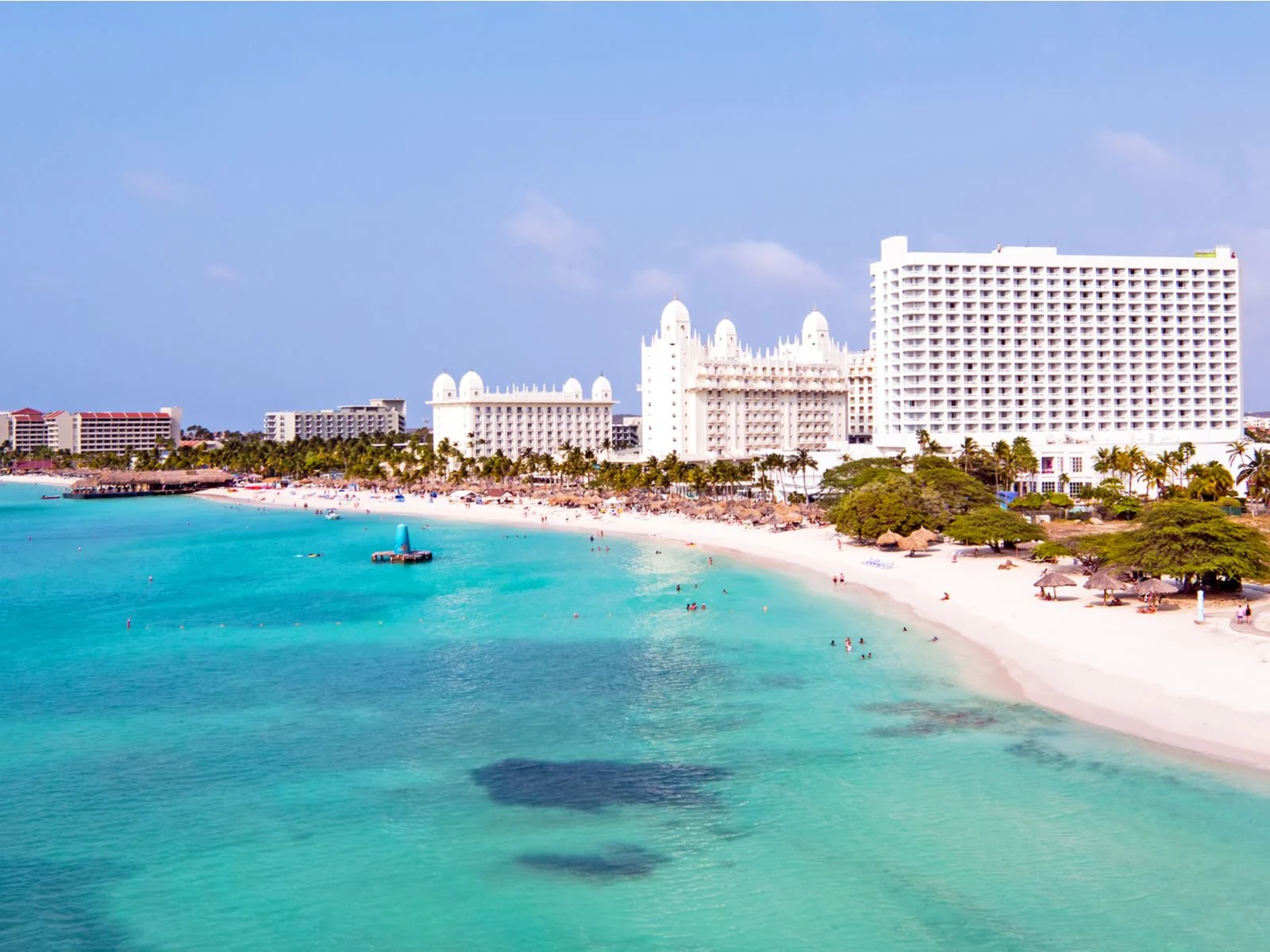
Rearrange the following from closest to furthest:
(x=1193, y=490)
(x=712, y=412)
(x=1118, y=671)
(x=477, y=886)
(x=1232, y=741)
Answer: (x=477, y=886) → (x=1232, y=741) → (x=1118, y=671) → (x=1193, y=490) → (x=712, y=412)

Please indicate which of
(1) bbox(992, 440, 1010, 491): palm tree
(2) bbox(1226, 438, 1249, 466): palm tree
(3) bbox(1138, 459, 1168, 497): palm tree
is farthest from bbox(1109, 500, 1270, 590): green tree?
(2) bbox(1226, 438, 1249, 466): palm tree

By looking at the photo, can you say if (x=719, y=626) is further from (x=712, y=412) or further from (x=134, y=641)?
(x=712, y=412)

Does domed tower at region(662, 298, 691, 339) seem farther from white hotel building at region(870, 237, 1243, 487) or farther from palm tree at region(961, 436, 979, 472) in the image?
palm tree at region(961, 436, 979, 472)

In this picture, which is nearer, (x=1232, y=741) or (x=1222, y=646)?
(x=1232, y=741)

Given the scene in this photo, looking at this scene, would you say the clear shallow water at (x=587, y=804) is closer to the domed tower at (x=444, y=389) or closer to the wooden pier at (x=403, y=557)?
the wooden pier at (x=403, y=557)

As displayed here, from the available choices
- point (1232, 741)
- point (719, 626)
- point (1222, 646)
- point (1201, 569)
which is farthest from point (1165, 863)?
point (719, 626)

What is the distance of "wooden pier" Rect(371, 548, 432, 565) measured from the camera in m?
76.1

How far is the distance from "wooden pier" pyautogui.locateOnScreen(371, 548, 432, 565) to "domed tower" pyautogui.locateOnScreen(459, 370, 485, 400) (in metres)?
107

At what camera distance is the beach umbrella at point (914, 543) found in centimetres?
6469

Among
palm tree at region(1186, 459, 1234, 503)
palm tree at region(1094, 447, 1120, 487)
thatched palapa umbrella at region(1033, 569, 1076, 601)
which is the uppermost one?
palm tree at region(1094, 447, 1120, 487)

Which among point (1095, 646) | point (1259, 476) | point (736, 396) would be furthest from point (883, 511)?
point (736, 396)

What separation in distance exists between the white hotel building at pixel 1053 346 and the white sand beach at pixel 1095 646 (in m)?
40.0

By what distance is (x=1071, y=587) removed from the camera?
159 ft

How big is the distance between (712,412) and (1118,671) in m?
107
